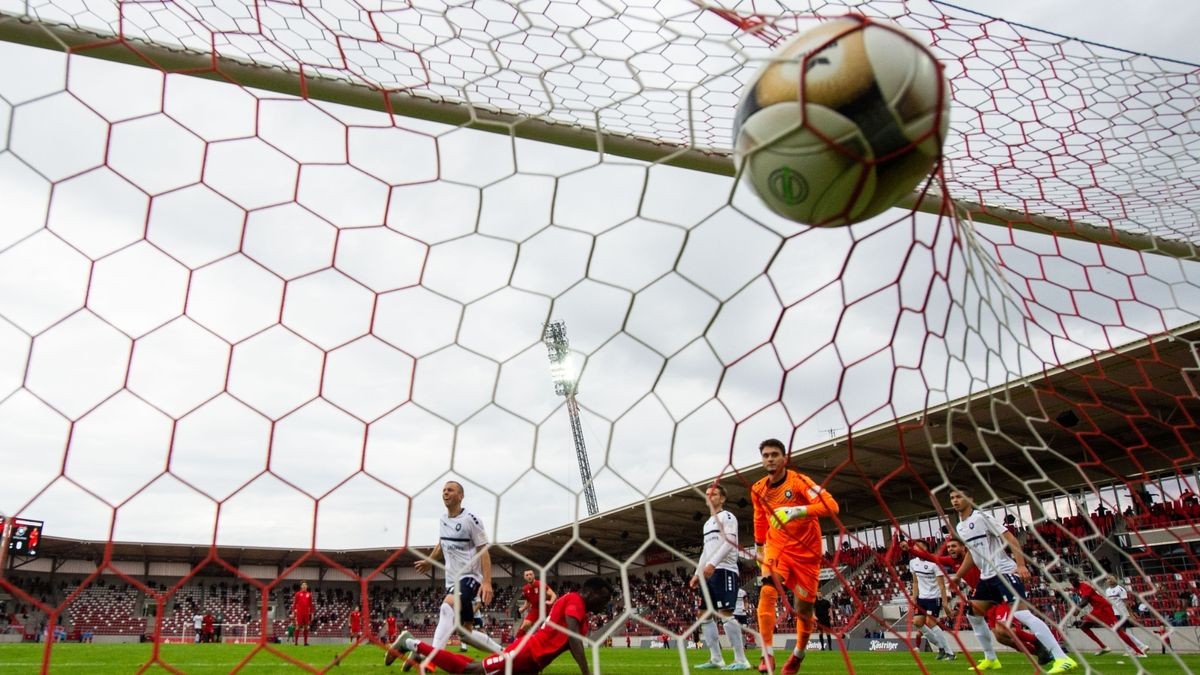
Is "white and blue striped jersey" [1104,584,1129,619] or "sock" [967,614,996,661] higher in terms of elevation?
"white and blue striped jersey" [1104,584,1129,619]

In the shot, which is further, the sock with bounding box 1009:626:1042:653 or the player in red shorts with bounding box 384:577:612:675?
the sock with bounding box 1009:626:1042:653

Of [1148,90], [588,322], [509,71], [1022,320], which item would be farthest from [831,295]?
[1148,90]

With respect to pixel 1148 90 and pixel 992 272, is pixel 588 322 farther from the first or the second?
pixel 1148 90

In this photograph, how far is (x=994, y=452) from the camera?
332 inches

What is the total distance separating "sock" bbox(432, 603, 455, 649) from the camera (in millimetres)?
5375

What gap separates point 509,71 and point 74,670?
6.61 m

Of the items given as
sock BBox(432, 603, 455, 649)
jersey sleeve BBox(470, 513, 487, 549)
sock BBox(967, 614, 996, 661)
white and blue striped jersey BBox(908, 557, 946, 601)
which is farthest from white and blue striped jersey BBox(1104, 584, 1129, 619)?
sock BBox(432, 603, 455, 649)

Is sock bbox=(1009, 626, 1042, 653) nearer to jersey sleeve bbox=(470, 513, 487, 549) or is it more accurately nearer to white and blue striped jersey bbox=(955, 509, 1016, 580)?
white and blue striped jersey bbox=(955, 509, 1016, 580)

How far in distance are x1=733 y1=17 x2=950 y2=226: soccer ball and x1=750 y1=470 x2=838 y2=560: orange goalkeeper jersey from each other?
9.46 ft

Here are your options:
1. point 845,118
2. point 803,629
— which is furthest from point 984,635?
point 845,118

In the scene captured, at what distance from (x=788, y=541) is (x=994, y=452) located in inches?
171

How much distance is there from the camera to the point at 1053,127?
5.47 metres

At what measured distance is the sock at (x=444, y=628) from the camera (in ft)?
17.6

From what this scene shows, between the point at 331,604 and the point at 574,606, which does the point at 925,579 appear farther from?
the point at 331,604
